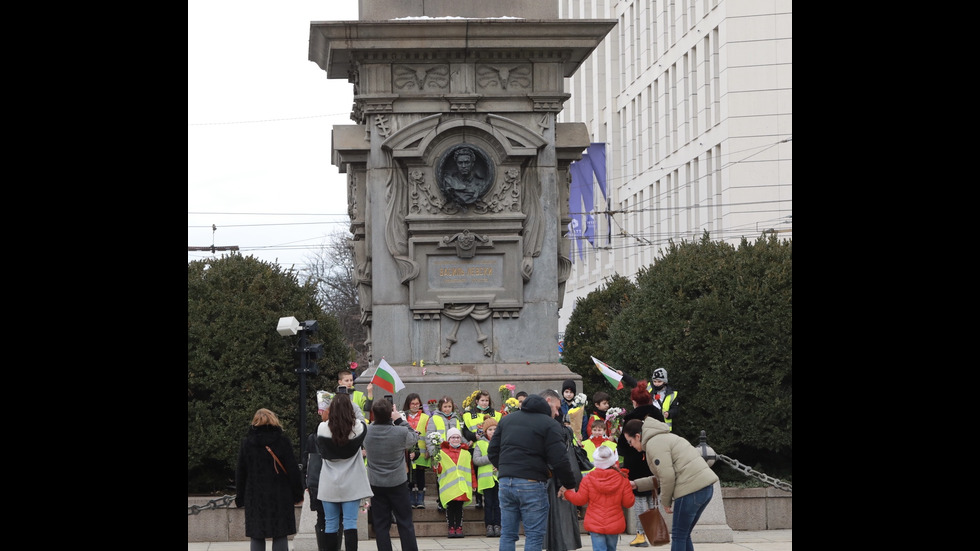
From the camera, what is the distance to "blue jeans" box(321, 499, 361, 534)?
553 inches

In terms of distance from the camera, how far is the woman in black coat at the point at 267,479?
13422 mm

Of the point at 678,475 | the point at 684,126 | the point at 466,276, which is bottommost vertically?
the point at 678,475

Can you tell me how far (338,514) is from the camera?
46.8 feet

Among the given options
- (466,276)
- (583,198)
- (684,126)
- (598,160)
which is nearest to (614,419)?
(466,276)

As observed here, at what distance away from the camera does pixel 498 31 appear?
66.5 feet

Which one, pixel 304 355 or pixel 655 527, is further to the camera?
pixel 304 355

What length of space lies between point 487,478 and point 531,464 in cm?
458

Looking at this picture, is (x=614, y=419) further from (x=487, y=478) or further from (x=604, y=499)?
(x=604, y=499)

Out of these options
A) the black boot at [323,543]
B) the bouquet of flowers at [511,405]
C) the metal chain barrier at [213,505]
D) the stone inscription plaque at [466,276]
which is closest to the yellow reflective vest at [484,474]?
the bouquet of flowers at [511,405]

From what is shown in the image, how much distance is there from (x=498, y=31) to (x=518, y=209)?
2.46m

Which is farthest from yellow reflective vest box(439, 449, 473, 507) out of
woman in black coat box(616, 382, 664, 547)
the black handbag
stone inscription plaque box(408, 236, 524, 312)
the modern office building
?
the modern office building

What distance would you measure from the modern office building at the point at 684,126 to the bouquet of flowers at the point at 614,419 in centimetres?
2102
